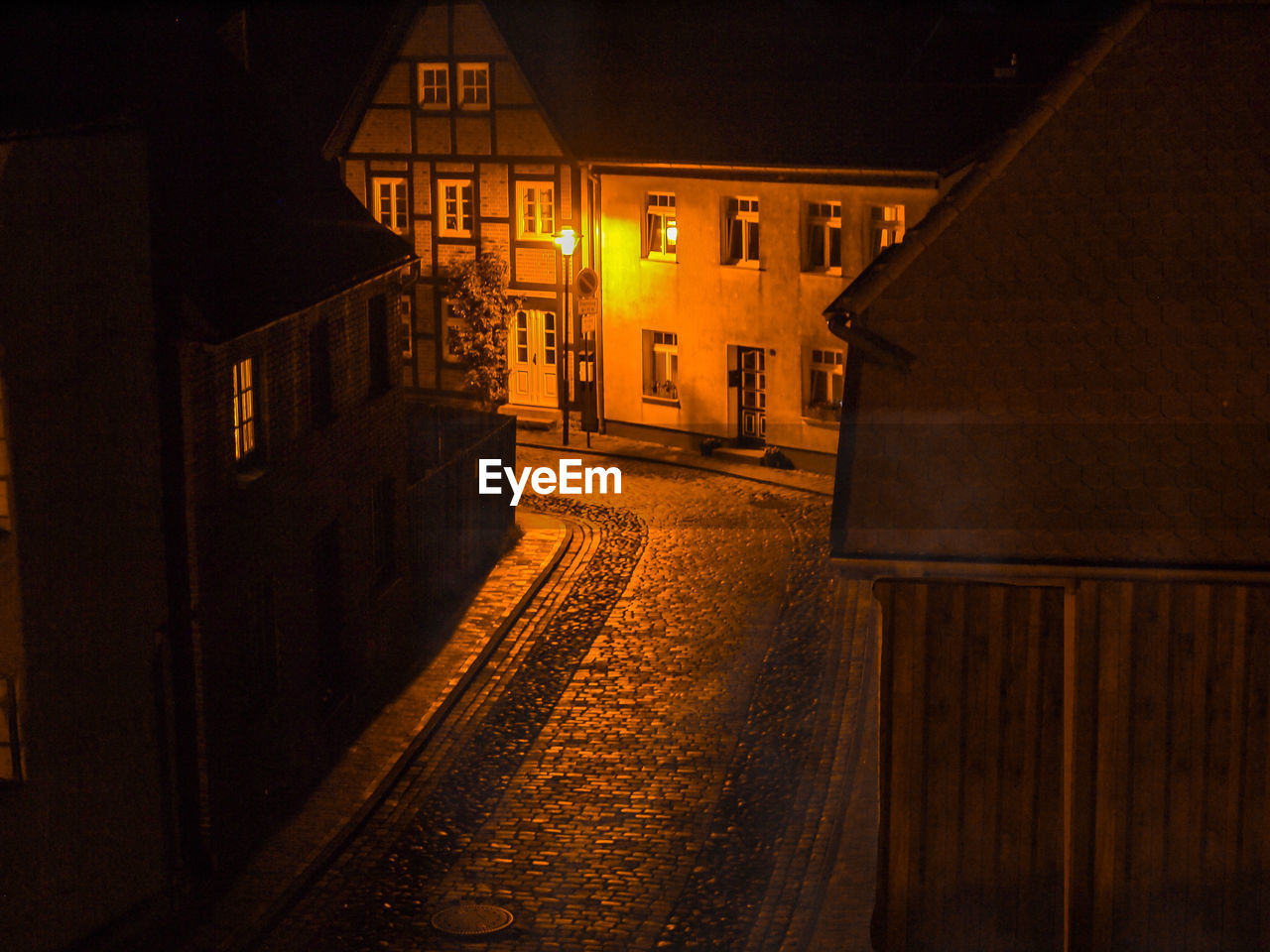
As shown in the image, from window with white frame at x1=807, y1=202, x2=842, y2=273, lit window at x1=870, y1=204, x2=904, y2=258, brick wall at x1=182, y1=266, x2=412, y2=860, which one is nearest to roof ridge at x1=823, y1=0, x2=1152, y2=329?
brick wall at x1=182, y1=266, x2=412, y2=860

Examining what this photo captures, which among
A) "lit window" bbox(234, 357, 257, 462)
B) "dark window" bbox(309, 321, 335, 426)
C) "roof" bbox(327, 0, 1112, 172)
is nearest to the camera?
"lit window" bbox(234, 357, 257, 462)

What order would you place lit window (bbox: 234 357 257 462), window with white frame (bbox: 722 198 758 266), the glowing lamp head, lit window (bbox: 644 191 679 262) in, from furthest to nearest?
lit window (bbox: 644 191 679 262)
the glowing lamp head
window with white frame (bbox: 722 198 758 266)
lit window (bbox: 234 357 257 462)

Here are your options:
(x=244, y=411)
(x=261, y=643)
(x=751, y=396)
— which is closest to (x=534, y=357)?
(x=751, y=396)

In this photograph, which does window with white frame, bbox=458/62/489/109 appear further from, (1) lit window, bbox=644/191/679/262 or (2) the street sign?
(2) the street sign

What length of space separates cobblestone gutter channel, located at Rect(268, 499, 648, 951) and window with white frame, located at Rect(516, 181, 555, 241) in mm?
11453

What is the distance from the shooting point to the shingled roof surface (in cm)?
1241

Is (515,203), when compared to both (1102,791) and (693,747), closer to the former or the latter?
(693,747)

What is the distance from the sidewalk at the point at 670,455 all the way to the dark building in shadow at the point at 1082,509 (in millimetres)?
17318

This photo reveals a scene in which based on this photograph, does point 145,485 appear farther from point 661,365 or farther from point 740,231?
point 661,365

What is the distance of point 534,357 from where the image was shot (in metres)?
36.9

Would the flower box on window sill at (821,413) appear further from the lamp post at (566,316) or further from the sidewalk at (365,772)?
the sidewalk at (365,772)

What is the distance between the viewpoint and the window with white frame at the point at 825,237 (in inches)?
1251

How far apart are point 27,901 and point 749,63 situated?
26618 mm

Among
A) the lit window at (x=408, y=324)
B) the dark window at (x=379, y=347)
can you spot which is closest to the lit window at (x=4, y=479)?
the dark window at (x=379, y=347)
